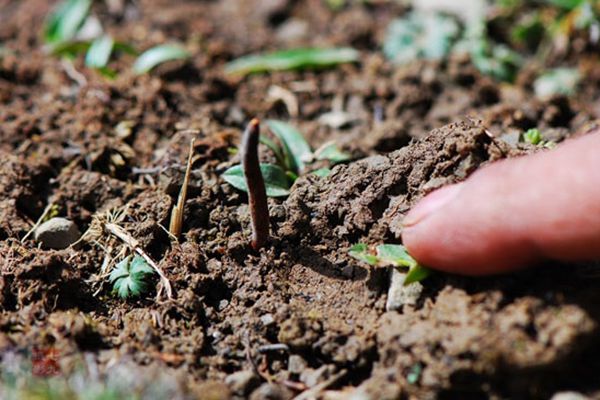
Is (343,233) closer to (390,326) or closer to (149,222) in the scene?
(390,326)

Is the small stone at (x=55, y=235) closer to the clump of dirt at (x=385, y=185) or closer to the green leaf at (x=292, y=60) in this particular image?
the clump of dirt at (x=385, y=185)

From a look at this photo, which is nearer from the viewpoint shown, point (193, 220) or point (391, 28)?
point (193, 220)

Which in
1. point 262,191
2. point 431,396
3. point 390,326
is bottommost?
point 431,396

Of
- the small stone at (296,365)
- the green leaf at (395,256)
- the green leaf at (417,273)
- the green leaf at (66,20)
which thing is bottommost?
the small stone at (296,365)

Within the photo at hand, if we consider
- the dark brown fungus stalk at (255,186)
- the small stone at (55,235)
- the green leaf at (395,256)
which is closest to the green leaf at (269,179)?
the dark brown fungus stalk at (255,186)

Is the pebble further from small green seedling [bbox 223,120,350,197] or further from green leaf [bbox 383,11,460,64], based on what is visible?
green leaf [bbox 383,11,460,64]

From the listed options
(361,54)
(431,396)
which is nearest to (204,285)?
(431,396)
